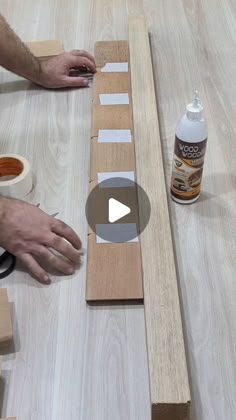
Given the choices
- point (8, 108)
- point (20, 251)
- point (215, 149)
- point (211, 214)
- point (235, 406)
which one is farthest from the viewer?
point (8, 108)

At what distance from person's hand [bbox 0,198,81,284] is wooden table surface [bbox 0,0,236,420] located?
1.2 inches

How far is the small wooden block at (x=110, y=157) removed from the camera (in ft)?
3.17

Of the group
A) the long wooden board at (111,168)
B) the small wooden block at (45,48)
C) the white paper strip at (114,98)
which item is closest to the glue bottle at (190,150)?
the long wooden board at (111,168)

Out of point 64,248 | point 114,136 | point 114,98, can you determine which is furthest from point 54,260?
point 114,98

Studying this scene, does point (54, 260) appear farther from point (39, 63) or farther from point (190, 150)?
point (39, 63)

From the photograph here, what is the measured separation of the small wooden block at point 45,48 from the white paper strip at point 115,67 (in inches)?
6.1

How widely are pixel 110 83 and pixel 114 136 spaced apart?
226mm

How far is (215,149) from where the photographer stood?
1.02 m

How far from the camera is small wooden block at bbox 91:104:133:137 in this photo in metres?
1.06

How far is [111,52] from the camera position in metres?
1.30

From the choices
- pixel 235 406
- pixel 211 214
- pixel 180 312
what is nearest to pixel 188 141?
pixel 211 214

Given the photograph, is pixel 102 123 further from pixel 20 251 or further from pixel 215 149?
pixel 20 251

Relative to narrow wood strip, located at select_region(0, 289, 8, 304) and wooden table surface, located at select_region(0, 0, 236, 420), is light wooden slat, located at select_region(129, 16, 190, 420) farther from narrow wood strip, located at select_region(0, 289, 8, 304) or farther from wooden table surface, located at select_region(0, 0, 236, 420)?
narrow wood strip, located at select_region(0, 289, 8, 304)

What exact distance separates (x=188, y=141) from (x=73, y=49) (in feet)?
2.38
